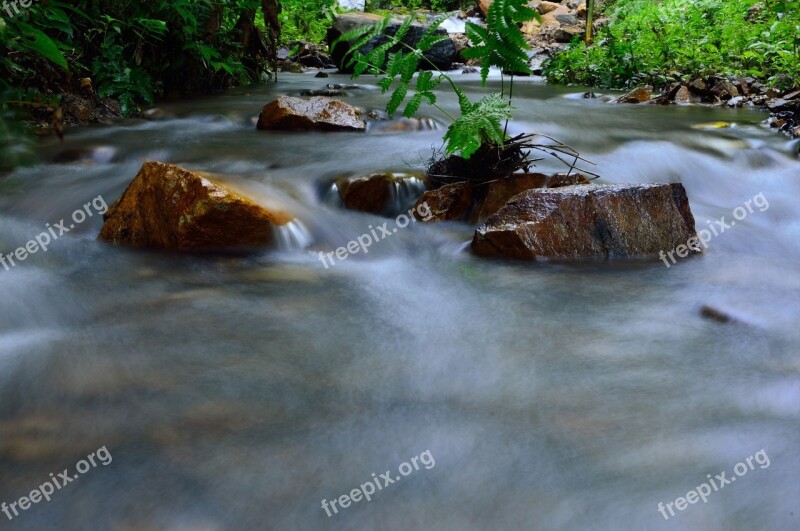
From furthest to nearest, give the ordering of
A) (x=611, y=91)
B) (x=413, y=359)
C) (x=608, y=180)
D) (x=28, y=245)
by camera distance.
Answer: (x=611, y=91) < (x=608, y=180) < (x=28, y=245) < (x=413, y=359)

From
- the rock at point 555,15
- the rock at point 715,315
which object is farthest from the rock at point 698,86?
the rock at point 555,15

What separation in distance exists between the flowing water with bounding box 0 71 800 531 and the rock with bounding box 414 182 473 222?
0.63 feet

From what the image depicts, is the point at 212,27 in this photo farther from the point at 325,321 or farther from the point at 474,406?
the point at 474,406

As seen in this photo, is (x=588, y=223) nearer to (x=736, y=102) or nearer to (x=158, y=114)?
(x=158, y=114)

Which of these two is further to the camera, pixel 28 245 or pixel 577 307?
pixel 28 245

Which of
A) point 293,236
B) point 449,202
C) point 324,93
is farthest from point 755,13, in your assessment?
point 293,236

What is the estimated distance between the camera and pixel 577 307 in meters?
3.11

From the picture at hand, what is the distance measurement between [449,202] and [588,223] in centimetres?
98

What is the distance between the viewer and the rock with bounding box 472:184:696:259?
3.65m

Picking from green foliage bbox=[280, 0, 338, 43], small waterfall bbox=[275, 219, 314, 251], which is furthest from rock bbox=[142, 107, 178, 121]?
green foliage bbox=[280, 0, 338, 43]

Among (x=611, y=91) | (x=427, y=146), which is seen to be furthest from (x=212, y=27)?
(x=611, y=91)

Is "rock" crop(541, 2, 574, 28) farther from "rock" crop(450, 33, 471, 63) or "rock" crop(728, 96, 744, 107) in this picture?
"rock" crop(728, 96, 744, 107)

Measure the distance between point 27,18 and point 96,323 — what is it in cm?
342

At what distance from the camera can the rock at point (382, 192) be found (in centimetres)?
445
